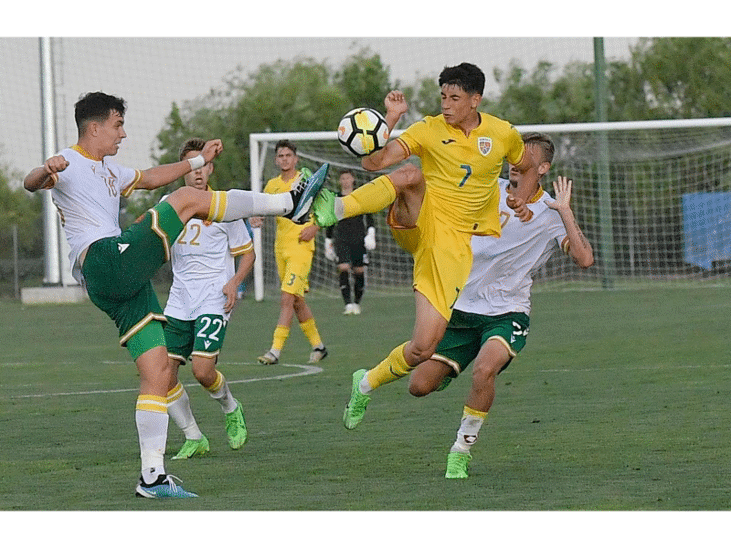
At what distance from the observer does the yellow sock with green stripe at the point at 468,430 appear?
752cm

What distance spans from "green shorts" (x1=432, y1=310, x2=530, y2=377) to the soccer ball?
119 centimetres

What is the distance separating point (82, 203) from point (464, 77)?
2.36m

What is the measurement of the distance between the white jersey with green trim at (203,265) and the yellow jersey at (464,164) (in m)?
1.95

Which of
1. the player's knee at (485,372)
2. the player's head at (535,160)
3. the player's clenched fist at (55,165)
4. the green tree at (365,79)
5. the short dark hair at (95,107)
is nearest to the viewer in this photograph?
the player's clenched fist at (55,165)

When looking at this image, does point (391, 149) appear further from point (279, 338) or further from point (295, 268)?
point (295, 268)

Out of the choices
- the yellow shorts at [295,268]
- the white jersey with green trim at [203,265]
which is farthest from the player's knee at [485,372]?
the yellow shorts at [295,268]

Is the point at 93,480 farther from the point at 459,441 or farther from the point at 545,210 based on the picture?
the point at 545,210

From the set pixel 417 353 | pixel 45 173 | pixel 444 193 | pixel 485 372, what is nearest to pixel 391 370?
pixel 417 353

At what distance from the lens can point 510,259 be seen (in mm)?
8211

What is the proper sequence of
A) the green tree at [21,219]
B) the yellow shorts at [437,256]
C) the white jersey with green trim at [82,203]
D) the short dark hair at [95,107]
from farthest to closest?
the green tree at [21,219] < the yellow shorts at [437,256] < the short dark hair at [95,107] < the white jersey with green trim at [82,203]

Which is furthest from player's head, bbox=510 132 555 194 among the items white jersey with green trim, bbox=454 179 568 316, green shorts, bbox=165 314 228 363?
green shorts, bbox=165 314 228 363

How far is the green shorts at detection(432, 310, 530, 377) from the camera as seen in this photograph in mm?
7875

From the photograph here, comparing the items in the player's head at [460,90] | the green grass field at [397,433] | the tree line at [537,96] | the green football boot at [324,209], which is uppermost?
the tree line at [537,96]

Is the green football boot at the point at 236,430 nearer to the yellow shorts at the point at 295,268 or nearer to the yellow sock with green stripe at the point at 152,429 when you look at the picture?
the yellow sock with green stripe at the point at 152,429
